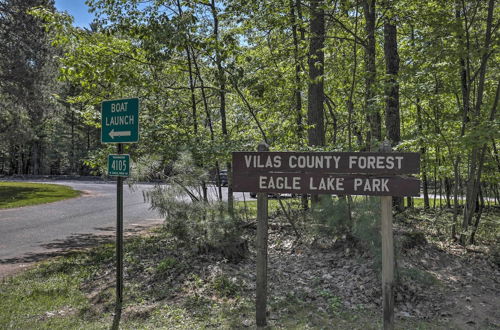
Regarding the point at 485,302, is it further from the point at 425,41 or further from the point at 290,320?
the point at 425,41

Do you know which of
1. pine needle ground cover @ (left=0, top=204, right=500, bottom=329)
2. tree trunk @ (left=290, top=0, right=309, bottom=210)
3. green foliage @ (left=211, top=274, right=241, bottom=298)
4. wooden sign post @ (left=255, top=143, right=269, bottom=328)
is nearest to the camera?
wooden sign post @ (left=255, top=143, right=269, bottom=328)

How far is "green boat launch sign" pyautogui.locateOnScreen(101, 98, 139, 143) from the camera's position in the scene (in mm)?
4570

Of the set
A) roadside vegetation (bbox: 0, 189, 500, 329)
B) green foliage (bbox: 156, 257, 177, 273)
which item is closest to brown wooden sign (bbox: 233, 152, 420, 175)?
roadside vegetation (bbox: 0, 189, 500, 329)

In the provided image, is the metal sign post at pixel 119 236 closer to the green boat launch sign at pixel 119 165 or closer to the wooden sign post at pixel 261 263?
the green boat launch sign at pixel 119 165

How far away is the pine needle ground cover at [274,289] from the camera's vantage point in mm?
4508

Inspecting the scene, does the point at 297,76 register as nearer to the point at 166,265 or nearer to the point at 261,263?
the point at 166,265

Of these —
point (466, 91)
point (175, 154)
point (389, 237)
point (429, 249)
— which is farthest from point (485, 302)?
point (175, 154)

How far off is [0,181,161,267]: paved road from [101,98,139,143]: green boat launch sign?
323cm

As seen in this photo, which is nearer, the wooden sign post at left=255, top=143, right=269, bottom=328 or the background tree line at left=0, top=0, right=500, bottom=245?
the wooden sign post at left=255, top=143, right=269, bottom=328

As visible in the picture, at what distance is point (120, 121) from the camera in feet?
15.3

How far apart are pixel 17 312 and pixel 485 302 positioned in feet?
19.5

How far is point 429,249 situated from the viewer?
6820mm

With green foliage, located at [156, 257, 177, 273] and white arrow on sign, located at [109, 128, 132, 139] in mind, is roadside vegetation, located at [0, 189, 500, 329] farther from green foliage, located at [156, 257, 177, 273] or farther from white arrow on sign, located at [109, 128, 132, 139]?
white arrow on sign, located at [109, 128, 132, 139]

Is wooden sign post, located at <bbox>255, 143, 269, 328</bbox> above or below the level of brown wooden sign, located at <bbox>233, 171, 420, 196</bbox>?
below
